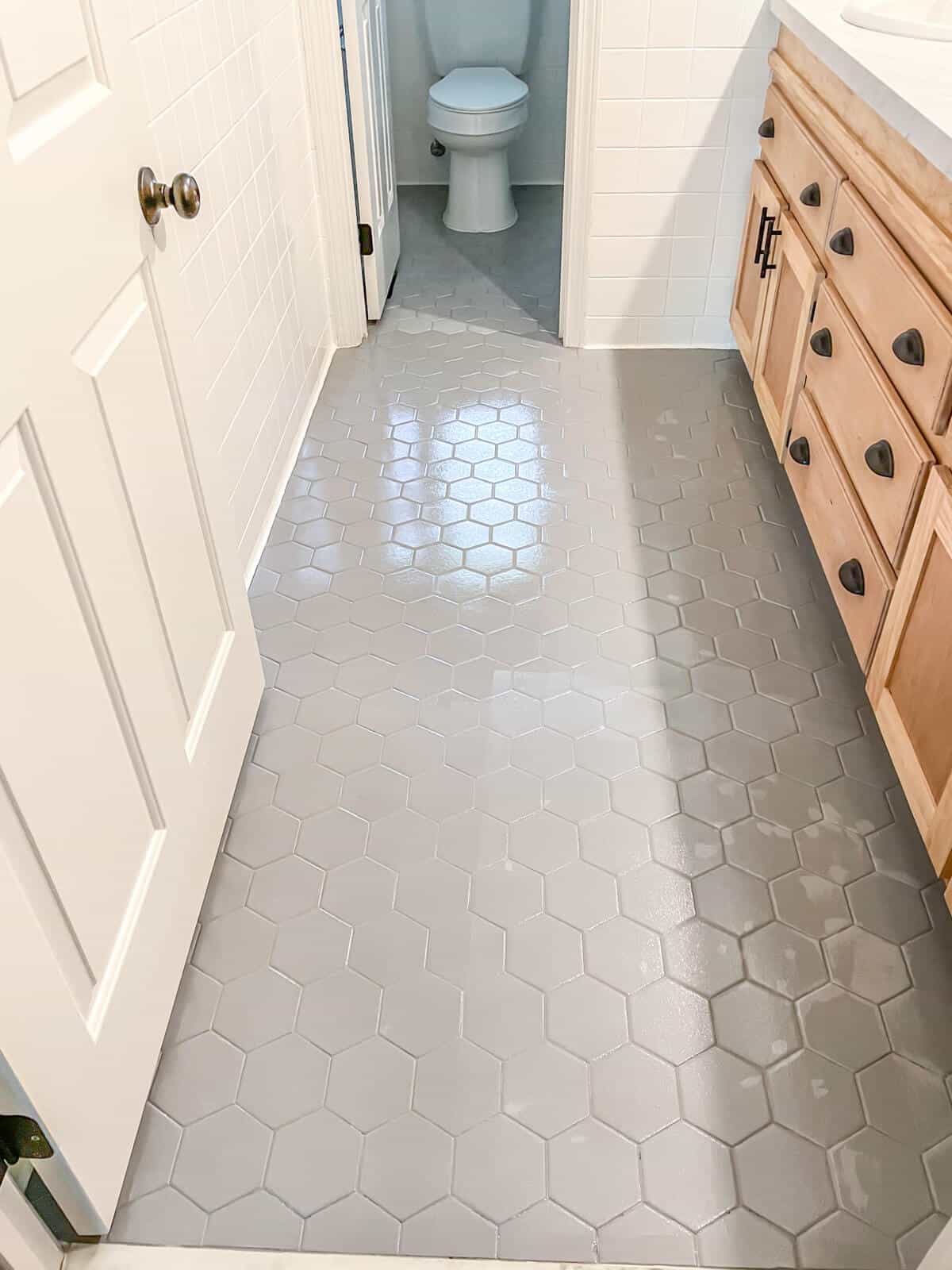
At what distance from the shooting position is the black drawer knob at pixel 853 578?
163 centimetres

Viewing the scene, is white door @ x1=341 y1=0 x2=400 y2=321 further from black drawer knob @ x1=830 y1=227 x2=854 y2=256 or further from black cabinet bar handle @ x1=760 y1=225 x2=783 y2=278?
black drawer knob @ x1=830 y1=227 x2=854 y2=256

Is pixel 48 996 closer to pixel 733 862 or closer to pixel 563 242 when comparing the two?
pixel 733 862

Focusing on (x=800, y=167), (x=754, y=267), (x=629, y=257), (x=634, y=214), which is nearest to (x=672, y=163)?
(x=634, y=214)

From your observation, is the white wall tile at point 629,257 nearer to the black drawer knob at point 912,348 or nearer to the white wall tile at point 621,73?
the white wall tile at point 621,73

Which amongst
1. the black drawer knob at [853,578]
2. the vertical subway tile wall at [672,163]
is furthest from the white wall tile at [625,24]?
the black drawer knob at [853,578]

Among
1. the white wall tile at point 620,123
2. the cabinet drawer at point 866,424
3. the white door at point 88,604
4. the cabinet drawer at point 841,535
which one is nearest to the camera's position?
the white door at point 88,604

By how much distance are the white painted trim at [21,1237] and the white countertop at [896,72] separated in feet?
5.14

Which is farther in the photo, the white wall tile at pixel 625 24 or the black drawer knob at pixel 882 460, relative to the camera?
the white wall tile at pixel 625 24

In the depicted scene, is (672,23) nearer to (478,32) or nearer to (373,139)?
(373,139)

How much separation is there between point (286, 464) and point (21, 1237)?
167 cm

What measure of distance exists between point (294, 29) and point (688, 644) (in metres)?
1.66

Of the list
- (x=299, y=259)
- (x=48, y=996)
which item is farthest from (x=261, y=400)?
(x=48, y=996)

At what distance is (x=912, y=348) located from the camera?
4.55 ft

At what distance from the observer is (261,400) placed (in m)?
2.15
